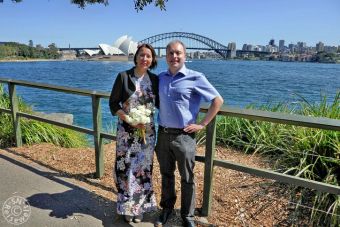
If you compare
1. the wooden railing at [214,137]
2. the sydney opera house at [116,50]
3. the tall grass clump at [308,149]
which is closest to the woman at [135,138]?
the wooden railing at [214,137]

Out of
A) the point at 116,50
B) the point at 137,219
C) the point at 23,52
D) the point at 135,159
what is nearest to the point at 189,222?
the point at 137,219

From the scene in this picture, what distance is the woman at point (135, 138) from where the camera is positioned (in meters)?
3.41

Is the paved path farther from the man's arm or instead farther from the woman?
the man's arm

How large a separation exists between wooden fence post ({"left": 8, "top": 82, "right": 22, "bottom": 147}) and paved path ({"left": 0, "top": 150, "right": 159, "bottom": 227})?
3.77 feet

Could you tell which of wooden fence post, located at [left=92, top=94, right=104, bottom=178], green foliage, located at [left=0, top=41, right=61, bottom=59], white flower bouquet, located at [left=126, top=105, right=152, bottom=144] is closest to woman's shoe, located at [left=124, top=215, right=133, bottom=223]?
white flower bouquet, located at [left=126, top=105, right=152, bottom=144]

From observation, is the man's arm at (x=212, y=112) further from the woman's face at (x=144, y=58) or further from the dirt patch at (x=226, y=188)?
the dirt patch at (x=226, y=188)

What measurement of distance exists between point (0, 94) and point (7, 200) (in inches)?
178

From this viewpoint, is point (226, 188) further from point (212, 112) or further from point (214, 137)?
point (212, 112)

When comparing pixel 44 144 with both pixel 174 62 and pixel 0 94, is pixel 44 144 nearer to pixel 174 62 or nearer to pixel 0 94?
pixel 0 94

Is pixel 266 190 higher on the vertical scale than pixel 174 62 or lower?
lower

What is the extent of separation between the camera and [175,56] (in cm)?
315

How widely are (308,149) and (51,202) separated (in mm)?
3007

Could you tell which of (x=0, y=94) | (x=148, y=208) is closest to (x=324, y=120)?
(x=148, y=208)

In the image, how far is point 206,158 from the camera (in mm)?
3557
